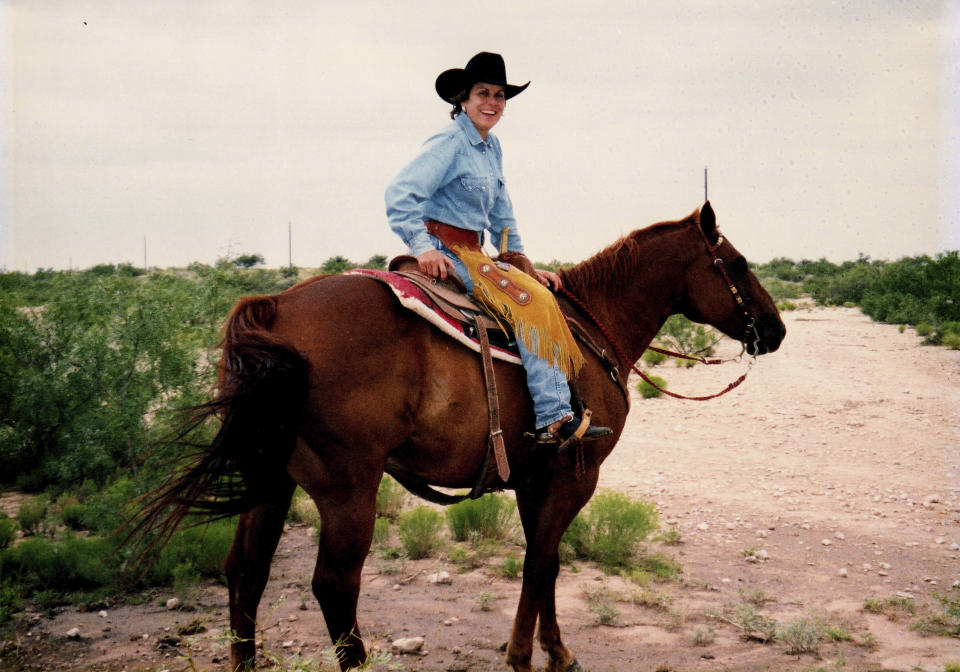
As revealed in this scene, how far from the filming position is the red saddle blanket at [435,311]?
355 cm

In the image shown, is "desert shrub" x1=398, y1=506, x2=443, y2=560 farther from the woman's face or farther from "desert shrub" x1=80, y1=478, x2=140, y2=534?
the woman's face

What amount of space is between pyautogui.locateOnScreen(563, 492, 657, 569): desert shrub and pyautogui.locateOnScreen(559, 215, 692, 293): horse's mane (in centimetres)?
266

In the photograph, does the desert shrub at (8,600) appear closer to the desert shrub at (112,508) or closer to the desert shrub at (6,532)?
the desert shrub at (6,532)

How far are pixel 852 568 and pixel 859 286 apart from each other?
2515cm

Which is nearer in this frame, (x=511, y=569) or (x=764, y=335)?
(x=764, y=335)

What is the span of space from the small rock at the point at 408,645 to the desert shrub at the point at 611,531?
6.73 feet

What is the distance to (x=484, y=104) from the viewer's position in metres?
4.15

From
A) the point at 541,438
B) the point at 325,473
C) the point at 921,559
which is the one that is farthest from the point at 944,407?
the point at 325,473

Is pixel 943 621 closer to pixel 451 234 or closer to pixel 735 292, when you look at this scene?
pixel 735 292

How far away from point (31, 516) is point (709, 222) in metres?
6.24

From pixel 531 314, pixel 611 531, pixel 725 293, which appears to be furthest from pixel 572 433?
pixel 611 531

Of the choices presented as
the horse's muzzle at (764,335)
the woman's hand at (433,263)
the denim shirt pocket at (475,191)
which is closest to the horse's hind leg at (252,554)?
the woman's hand at (433,263)

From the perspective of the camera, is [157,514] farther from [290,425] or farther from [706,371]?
[706,371]

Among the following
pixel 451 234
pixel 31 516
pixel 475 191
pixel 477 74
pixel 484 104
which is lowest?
pixel 31 516
